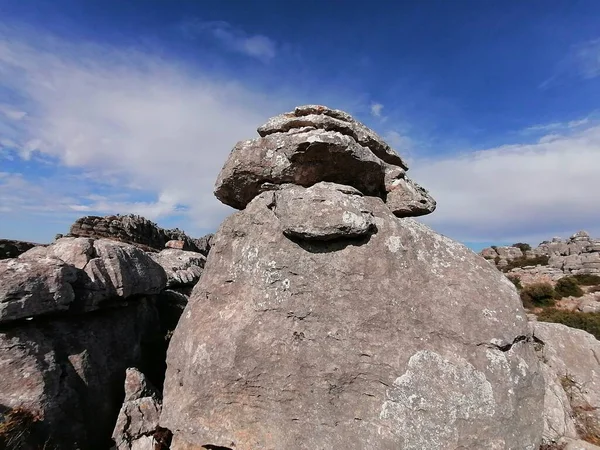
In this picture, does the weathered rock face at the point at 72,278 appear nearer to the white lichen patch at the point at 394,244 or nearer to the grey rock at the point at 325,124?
the grey rock at the point at 325,124

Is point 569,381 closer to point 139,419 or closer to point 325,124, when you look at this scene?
point 325,124

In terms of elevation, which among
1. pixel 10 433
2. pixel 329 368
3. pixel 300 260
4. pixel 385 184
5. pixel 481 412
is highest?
pixel 385 184

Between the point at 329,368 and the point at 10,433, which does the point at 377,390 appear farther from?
the point at 10,433

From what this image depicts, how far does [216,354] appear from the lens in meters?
6.72

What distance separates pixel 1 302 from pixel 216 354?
4065mm

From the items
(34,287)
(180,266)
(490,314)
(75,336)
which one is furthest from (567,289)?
(34,287)

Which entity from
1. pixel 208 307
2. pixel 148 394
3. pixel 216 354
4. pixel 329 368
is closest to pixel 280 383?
pixel 329 368

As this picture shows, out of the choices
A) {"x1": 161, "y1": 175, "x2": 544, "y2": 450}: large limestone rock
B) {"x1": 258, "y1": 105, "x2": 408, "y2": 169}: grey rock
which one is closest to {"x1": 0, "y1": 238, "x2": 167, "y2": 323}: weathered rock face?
{"x1": 161, "y1": 175, "x2": 544, "y2": 450}: large limestone rock

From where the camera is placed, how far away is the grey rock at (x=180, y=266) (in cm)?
1381

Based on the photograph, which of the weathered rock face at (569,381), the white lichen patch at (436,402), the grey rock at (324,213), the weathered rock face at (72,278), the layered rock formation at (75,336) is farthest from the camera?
the weathered rock face at (569,381)

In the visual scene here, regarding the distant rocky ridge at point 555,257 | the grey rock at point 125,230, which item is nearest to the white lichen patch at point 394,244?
the grey rock at point 125,230

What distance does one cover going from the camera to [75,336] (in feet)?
26.4

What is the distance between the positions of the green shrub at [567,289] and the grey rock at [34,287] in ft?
145

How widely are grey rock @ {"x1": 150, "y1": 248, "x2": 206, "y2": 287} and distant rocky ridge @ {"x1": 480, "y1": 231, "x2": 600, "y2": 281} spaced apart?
129 feet
